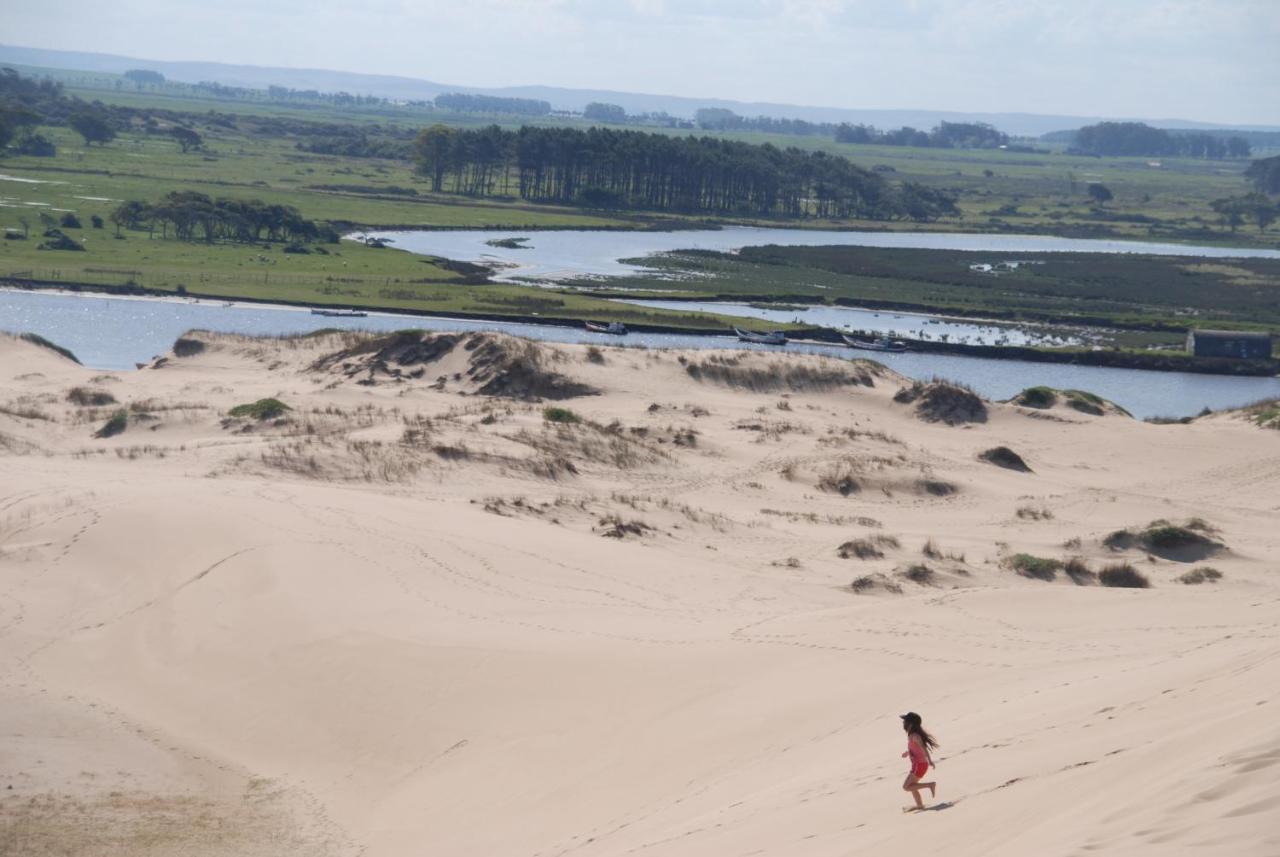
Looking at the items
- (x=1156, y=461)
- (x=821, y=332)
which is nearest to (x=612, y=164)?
(x=821, y=332)

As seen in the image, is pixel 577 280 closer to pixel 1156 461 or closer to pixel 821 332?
pixel 821 332

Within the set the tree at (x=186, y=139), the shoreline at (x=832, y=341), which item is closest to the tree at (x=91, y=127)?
the tree at (x=186, y=139)

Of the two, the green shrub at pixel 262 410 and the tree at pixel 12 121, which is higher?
the tree at pixel 12 121

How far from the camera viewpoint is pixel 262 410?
36.5m

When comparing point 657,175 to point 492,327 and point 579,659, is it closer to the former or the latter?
point 492,327

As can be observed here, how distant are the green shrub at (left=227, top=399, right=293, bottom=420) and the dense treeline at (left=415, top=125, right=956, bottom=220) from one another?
92682 millimetres

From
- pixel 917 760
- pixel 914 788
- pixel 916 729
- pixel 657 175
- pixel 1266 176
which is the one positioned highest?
pixel 1266 176

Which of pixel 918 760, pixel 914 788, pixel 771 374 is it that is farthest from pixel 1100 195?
pixel 914 788

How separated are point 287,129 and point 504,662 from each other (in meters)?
191

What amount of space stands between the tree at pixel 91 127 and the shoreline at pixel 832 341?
81.8m

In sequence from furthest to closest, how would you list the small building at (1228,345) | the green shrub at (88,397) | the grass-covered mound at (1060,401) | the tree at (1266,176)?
the tree at (1266,176)
the small building at (1228,345)
the grass-covered mound at (1060,401)
the green shrub at (88,397)

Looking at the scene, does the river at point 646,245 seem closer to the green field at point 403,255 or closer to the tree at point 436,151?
the green field at point 403,255

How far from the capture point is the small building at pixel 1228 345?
67.6 meters

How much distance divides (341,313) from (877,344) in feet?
80.5
